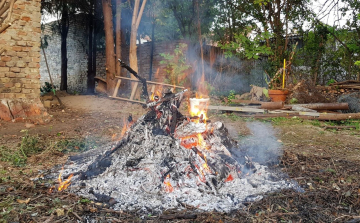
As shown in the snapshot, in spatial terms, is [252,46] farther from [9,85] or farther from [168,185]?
[168,185]

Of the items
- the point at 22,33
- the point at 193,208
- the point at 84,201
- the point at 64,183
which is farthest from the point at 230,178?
the point at 22,33

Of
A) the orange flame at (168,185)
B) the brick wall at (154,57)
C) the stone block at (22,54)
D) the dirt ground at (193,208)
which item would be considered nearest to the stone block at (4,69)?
the stone block at (22,54)

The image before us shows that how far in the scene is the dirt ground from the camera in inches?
111

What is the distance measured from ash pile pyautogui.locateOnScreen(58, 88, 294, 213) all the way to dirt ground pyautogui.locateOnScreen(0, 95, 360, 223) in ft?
0.75

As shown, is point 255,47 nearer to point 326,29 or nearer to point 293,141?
point 326,29

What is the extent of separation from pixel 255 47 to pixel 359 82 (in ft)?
15.9

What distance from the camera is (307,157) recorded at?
16.0 feet

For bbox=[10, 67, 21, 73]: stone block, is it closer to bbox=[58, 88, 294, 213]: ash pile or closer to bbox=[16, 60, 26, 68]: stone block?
bbox=[16, 60, 26, 68]: stone block

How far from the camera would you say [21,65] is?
7.90 m

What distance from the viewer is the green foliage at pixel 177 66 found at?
13.6m

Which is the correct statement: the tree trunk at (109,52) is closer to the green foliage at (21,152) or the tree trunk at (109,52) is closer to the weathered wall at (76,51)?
the weathered wall at (76,51)

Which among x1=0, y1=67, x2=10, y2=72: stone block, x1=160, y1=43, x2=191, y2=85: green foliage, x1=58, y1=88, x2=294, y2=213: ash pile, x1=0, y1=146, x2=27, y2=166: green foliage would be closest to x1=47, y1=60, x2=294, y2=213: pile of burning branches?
x1=58, y1=88, x2=294, y2=213: ash pile

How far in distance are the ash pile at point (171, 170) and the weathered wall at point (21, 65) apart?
4.22 m

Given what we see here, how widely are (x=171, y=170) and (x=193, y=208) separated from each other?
740 mm
